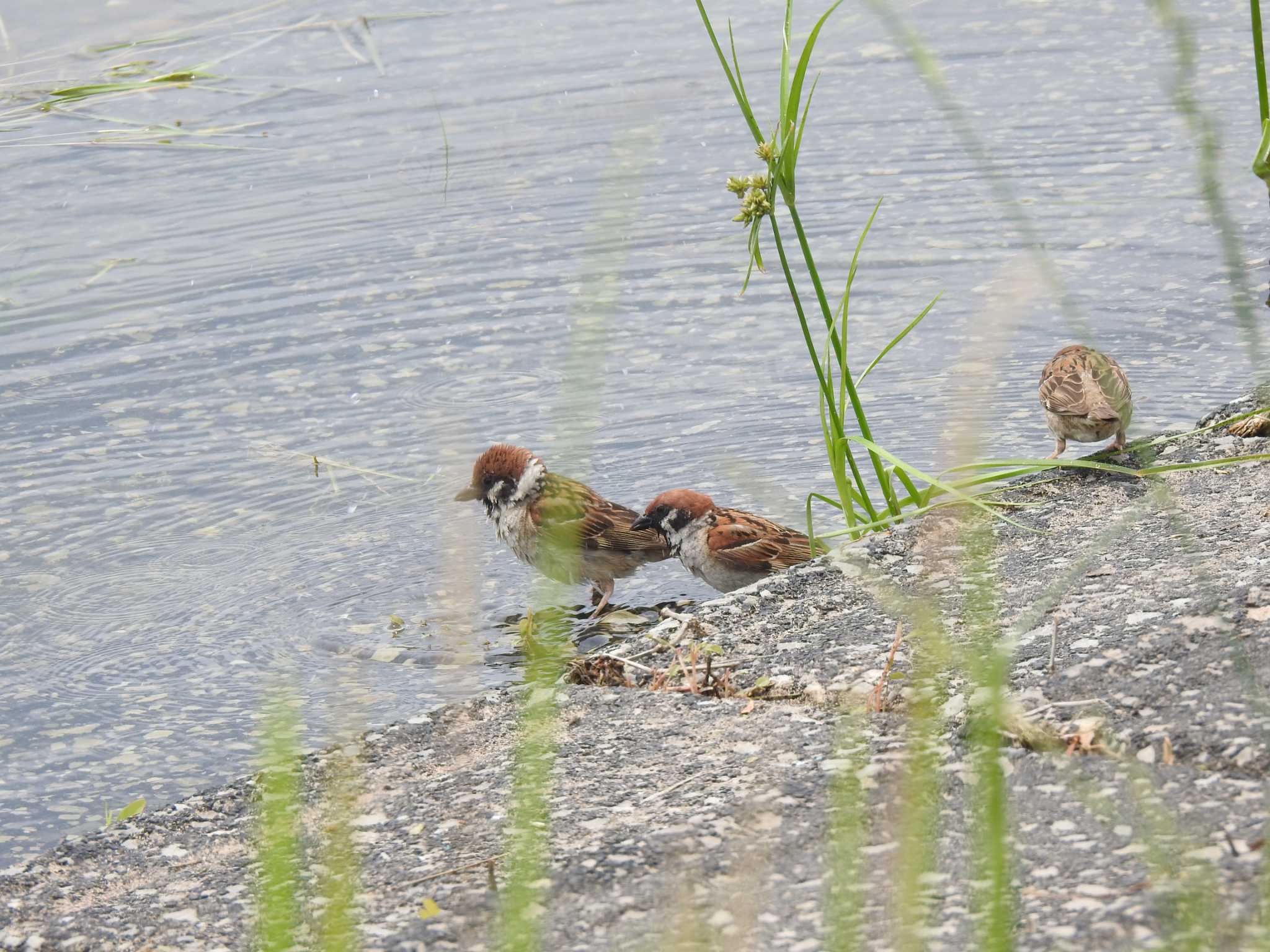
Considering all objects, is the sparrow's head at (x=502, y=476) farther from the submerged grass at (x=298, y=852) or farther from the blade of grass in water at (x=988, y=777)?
the blade of grass in water at (x=988, y=777)

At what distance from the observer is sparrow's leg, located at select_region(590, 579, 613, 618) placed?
6.41m

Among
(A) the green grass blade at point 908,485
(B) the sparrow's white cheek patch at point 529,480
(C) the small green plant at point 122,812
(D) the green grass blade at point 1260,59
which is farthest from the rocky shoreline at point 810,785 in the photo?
(B) the sparrow's white cheek patch at point 529,480

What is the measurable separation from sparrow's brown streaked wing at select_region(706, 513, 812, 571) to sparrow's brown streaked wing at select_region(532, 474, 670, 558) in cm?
34

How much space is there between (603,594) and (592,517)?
1.35ft

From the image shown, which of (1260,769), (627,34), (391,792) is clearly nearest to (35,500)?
(391,792)

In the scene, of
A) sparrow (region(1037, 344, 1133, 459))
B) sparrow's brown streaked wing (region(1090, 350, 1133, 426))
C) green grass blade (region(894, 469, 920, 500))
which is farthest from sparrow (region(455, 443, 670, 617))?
sparrow's brown streaked wing (region(1090, 350, 1133, 426))

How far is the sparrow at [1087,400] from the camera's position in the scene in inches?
247

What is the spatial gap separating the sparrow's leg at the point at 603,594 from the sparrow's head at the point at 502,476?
492 mm

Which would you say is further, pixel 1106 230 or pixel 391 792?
pixel 1106 230

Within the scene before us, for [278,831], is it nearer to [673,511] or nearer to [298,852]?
[298,852]

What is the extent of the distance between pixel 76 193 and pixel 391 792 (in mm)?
7745

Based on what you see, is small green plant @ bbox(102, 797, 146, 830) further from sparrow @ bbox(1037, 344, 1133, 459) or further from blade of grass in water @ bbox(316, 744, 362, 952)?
sparrow @ bbox(1037, 344, 1133, 459)

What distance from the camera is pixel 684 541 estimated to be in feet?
20.7

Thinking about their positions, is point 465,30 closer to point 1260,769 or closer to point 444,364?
point 444,364
